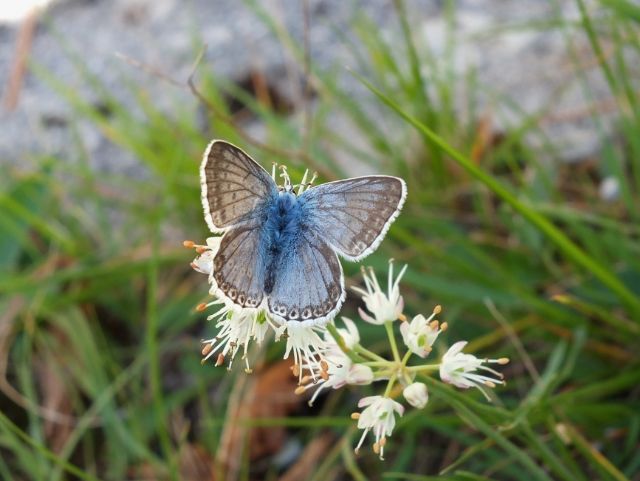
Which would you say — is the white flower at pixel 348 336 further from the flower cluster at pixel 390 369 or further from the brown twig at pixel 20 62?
the brown twig at pixel 20 62

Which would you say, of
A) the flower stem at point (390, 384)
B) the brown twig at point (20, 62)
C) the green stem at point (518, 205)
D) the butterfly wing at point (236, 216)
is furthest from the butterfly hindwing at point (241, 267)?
the brown twig at point (20, 62)

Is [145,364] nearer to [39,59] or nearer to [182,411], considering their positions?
[182,411]

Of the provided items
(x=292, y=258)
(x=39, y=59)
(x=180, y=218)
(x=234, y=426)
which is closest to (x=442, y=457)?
(x=234, y=426)

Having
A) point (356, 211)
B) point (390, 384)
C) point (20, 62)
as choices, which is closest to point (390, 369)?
point (390, 384)

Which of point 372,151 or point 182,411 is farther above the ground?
point 372,151

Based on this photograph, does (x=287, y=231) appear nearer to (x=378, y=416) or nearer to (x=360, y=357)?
(x=360, y=357)
